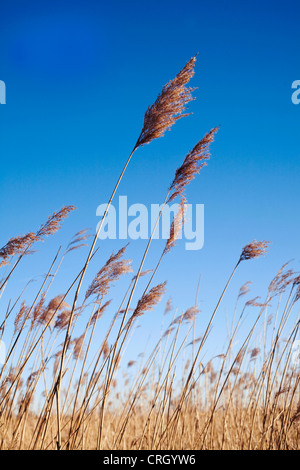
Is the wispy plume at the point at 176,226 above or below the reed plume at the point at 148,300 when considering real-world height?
above

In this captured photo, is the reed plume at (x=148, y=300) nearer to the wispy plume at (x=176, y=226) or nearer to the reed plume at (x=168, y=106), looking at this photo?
the wispy plume at (x=176, y=226)

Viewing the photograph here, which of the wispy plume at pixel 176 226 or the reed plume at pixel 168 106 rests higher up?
the reed plume at pixel 168 106

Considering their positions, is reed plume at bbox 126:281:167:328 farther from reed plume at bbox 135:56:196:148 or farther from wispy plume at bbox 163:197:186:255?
reed plume at bbox 135:56:196:148

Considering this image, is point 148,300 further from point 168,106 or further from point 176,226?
point 168,106

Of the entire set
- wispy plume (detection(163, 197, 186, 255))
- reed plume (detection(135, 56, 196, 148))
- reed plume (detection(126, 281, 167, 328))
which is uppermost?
reed plume (detection(135, 56, 196, 148))

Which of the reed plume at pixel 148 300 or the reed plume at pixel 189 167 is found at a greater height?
the reed plume at pixel 189 167

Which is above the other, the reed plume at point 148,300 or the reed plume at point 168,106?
the reed plume at point 168,106

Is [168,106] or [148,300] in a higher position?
[168,106]

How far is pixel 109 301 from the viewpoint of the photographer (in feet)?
9.91

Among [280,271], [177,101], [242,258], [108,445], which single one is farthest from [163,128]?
[108,445]

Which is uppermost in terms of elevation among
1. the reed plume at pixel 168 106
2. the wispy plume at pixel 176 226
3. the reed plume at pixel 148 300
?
the reed plume at pixel 168 106

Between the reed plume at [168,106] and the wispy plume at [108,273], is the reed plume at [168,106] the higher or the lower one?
the higher one
